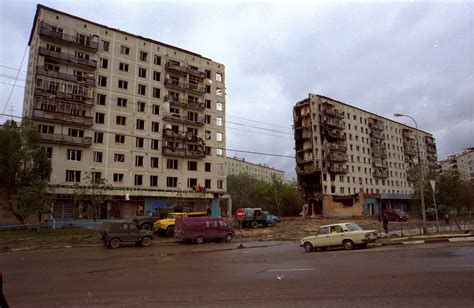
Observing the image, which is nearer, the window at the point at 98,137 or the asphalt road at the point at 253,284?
the asphalt road at the point at 253,284

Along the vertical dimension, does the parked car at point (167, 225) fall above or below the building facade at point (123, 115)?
below

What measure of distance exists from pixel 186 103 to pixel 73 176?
62.8 ft

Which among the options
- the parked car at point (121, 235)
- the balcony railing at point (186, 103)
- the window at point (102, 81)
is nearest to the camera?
the parked car at point (121, 235)

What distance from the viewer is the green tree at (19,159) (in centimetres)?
3428

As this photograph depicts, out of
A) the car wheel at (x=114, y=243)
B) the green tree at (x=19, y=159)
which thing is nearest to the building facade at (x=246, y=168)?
the green tree at (x=19, y=159)

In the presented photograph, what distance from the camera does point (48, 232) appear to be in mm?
31297

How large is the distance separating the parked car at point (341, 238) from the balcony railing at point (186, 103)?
121ft

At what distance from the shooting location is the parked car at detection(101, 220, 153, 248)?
77.3ft

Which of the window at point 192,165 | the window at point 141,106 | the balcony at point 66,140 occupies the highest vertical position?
the window at point 141,106

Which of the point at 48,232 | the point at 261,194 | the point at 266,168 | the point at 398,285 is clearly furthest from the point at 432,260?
the point at 266,168

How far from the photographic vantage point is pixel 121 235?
23828 millimetres

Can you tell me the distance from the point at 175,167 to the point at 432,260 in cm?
4114

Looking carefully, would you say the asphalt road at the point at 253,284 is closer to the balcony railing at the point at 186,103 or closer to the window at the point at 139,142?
the window at the point at 139,142

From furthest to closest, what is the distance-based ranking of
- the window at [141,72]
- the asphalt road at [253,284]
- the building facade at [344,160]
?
the building facade at [344,160] < the window at [141,72] < the asphalt road at [253,284]
